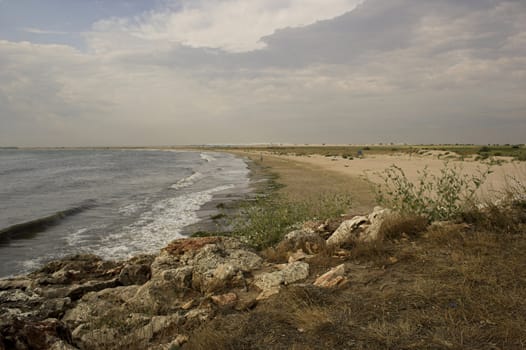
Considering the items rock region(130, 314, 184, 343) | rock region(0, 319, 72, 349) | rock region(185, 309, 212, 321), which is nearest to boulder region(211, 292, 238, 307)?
rock region(185, 309, 212, 321)

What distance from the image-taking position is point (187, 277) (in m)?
5.19

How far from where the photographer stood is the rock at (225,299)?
4301 millimetres

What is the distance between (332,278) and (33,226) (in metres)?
13.0

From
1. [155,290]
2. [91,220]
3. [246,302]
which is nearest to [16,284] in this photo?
[155,290]

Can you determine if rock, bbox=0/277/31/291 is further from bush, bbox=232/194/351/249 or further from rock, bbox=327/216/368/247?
rock, bbox=327/216/368/247

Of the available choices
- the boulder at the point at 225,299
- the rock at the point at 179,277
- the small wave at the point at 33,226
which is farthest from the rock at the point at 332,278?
the small wave at the point at 33,226

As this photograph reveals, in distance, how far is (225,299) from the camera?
4398mm

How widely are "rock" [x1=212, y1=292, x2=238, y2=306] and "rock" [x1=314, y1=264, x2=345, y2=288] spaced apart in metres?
1.09

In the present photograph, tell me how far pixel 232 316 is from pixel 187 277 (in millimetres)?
1550

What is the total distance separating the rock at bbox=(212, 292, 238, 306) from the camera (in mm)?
4301

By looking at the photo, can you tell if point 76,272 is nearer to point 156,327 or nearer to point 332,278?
point 156,327

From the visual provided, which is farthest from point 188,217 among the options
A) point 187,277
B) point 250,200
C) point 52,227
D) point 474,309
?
point 474,309

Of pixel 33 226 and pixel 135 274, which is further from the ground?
pixel 135 274

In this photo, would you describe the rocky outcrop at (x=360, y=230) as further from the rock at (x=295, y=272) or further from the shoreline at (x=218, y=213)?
the shoreline at (x=218, y=213)
